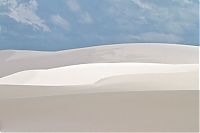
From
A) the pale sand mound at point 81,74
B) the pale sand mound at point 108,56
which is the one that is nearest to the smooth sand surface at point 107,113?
the pale sand mound at point 81,74

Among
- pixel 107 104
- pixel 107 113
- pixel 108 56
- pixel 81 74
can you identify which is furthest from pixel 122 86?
pixel 108 56

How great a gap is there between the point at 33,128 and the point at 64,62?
6865 millimetres

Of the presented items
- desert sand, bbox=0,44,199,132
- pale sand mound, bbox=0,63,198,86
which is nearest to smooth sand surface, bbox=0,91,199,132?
desert sand, bbox=0,44,199,132

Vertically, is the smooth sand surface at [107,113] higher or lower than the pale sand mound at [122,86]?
lower

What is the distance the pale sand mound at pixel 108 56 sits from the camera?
30.6 ft

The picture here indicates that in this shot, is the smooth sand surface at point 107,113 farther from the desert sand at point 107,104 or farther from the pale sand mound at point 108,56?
the pale sand mound at point 108,56

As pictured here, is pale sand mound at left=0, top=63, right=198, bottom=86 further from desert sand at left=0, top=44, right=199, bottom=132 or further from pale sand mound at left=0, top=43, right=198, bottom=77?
pale sand mound at left=0, top=43, right=198, bottom=77

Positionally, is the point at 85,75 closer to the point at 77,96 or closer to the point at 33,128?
the point at 77,96

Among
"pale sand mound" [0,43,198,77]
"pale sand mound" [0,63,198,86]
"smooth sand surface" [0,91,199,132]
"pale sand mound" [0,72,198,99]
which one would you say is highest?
"pale sand mound" [0,43,198,77]

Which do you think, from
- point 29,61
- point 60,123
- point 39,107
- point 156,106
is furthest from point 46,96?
point 29,61

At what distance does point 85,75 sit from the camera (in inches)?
237

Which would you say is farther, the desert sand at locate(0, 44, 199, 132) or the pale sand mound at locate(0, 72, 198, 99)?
the pale sand mound at locate(0, 72, 198, 99)

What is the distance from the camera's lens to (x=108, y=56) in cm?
1014

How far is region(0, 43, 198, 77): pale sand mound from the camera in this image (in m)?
9.34
